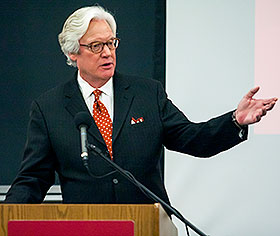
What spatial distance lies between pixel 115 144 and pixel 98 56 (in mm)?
416

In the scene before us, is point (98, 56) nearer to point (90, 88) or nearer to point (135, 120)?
point (90, 88)

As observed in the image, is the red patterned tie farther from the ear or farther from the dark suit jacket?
the ear

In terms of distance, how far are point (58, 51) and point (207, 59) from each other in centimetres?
97

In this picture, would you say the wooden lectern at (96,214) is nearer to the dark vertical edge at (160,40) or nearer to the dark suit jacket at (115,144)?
the dark suit jacket at (115,144)

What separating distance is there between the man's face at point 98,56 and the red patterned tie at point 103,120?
88mm

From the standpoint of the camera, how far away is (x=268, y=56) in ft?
11.2

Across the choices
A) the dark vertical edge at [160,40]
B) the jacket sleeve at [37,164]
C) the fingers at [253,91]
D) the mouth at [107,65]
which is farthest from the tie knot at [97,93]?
the dark vertical edge at [160,40]

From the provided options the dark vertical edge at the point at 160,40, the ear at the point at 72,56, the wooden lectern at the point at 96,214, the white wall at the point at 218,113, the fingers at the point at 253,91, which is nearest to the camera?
the wooden lectern at the point at 96,214

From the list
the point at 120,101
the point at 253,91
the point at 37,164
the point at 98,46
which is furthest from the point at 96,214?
the point at 98,46

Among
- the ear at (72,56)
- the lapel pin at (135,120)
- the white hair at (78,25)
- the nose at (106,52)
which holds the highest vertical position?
the white hair at (78,25)

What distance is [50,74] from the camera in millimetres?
3785

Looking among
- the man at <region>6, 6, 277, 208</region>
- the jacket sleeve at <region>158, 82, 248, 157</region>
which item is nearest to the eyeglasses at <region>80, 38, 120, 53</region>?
the man at <region>6, 6, 277, 208</region>

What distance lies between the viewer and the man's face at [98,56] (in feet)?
8.86

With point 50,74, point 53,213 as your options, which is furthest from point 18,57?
point 53,213
